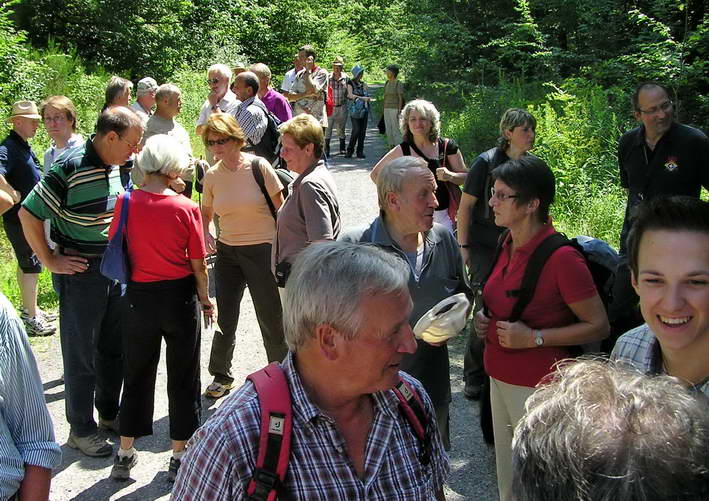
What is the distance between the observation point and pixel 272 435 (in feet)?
6.51

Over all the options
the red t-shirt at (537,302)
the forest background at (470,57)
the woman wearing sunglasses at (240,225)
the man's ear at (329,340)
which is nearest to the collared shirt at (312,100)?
the forest background at (470,57)

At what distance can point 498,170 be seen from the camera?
387cm

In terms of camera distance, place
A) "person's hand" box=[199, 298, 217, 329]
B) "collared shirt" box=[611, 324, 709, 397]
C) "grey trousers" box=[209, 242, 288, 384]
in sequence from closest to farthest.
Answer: "collared shirt" box=[611, 324, 709, 397] → "person's hand" box=[199, 298, 217, 329] → "grey trousers" box=[209, 242, 288, 384]

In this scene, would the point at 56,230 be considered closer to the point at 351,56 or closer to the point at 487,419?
the point at 487,419

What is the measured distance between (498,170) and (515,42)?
12.8 metres

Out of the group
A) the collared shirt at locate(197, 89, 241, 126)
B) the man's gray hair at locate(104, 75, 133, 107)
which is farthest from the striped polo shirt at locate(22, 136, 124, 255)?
Result: the collared shirt at locate(197, 89, 241, 126)

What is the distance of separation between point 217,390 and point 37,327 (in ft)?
7.55

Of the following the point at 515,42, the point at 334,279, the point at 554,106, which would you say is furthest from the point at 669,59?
the point at 334,279

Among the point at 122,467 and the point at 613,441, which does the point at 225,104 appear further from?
the point at 613,441

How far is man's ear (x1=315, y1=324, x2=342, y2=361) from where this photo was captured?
212 centimetres

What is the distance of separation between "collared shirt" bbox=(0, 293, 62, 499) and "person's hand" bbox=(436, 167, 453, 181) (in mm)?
4176

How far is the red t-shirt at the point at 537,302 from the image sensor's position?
359 centimetres

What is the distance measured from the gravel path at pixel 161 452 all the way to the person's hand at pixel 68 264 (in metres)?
1.26

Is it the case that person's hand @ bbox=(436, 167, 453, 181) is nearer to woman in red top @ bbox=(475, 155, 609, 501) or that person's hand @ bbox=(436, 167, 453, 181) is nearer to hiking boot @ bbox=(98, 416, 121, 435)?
woman in red top @ bbox=(475, 155, 609, 501)
